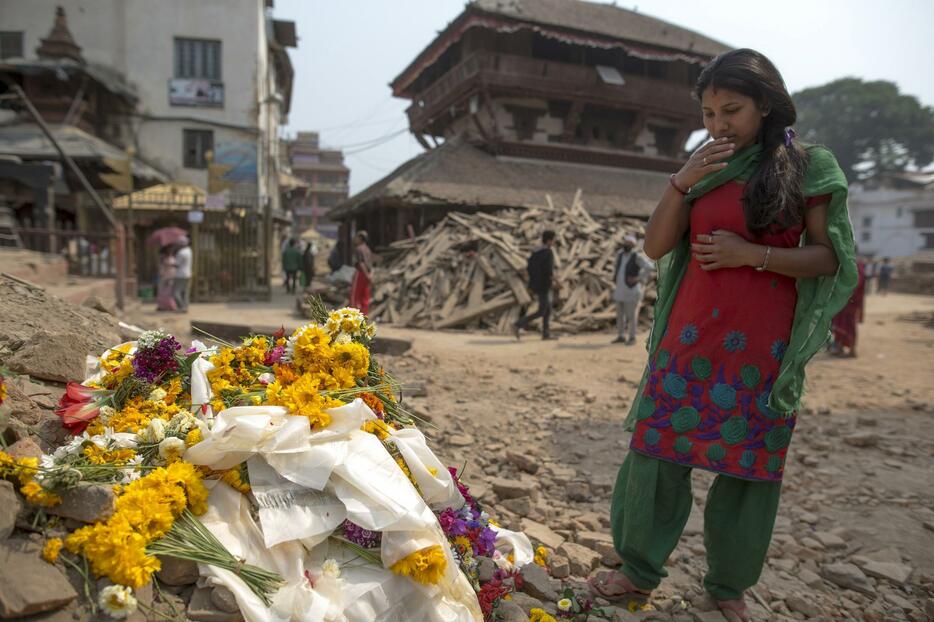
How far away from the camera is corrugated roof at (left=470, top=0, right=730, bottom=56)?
19.7 m

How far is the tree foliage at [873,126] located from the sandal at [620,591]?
2383 inches

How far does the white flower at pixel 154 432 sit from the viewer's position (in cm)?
184

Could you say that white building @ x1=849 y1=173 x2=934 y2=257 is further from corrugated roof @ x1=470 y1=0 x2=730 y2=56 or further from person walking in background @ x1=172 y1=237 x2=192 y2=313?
person walking in background @ x1=172 y1=237 x2=192 y2=313

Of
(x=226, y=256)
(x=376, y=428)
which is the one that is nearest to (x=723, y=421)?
(x=376, y=428)

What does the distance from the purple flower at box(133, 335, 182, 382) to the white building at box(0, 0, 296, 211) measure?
19404 millimetres

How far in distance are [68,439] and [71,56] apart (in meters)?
22.3

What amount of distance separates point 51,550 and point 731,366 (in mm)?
2042

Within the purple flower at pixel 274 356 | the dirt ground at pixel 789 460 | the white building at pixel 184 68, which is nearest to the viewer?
the purple flower at pixel 274 356

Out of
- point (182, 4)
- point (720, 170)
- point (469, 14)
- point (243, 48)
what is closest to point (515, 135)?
point (469, 14)

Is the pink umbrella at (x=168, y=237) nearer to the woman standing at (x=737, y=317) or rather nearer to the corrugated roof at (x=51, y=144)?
the corrugated roof at (x=51, y=144)

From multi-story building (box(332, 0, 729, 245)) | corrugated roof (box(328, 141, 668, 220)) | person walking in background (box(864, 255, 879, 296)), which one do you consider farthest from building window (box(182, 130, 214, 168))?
person walking in background (box(864, 255, 879, 296))

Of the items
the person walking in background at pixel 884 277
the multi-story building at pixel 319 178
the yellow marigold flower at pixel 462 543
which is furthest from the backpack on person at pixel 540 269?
the multi-story building at pixel 319 178

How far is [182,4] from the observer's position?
811 inches

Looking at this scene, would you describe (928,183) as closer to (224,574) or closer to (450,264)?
(450,264)
